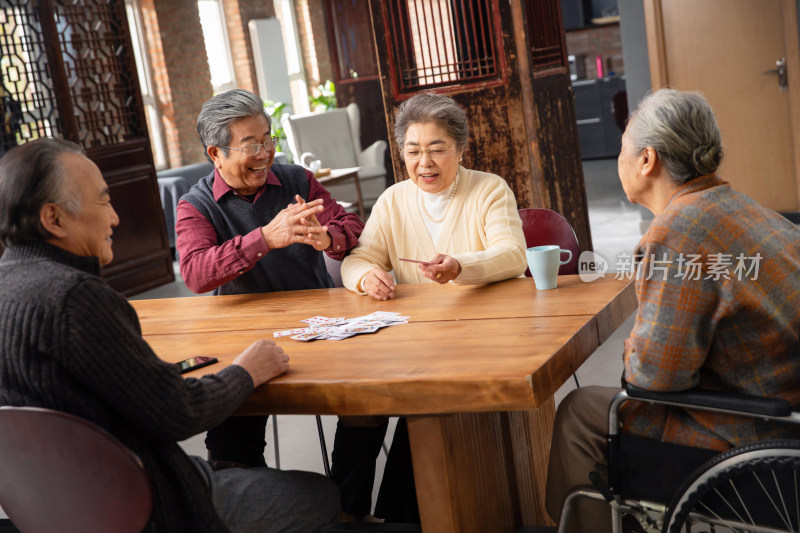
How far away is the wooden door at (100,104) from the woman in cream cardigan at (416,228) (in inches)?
163

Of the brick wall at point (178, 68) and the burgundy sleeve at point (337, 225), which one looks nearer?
the burgundy sleeve at point (337, 225)

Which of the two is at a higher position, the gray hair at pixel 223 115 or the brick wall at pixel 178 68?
the brick wall at pixel 178 68

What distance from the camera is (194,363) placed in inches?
73.7

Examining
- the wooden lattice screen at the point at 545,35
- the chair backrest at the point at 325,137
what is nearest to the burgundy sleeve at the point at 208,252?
the wooden lattice screen at the point at 545,35

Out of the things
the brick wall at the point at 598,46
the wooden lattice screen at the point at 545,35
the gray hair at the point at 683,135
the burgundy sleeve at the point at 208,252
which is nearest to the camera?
the gray hair at the point at 683,135

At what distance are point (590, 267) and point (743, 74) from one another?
422 centimetres

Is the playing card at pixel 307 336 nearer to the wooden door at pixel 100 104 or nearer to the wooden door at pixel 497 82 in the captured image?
the wooden door at pixel 497 82

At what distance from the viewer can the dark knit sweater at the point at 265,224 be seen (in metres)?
2.64

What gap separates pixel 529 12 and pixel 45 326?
3.65 metres

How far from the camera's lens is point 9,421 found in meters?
1.36

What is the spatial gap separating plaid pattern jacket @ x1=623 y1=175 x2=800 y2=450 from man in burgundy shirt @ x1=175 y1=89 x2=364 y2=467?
1.06 metres

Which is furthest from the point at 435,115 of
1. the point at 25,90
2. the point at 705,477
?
the point at 25,90

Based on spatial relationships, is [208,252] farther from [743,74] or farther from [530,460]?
[743,74]

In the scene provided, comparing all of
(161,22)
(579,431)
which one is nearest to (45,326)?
(579,431)
